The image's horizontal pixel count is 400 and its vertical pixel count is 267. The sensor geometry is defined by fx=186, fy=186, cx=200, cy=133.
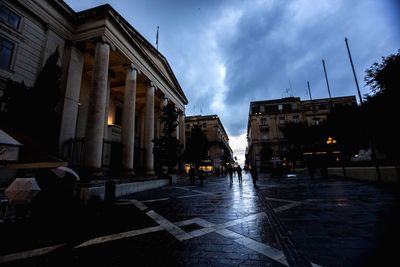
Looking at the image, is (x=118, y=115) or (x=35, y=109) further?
(x=118, y=115)

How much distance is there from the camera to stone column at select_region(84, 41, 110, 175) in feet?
37.2

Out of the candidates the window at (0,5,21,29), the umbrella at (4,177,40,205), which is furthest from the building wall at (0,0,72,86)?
the umbrella at (4,177,40,205)

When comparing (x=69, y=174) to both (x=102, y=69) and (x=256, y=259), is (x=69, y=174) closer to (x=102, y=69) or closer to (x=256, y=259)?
(x=256, y=259)

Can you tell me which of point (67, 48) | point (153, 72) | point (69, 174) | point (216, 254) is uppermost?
point (153, 72)

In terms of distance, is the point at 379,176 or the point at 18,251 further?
the point at 379,176

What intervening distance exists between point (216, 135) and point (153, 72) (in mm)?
36426

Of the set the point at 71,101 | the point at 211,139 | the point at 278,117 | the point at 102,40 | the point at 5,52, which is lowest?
the point at 71,101

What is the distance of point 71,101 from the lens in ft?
44.3

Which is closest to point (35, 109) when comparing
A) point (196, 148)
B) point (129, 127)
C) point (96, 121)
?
point (96, 121)

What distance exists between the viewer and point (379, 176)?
13.4 meters

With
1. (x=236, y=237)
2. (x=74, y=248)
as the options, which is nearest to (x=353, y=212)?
(x=236, y=237)

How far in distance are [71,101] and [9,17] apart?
5739 millimetres

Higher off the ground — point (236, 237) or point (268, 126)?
point (268, 126)

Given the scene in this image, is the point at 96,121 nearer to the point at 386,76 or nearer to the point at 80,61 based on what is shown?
the point at 80,61
